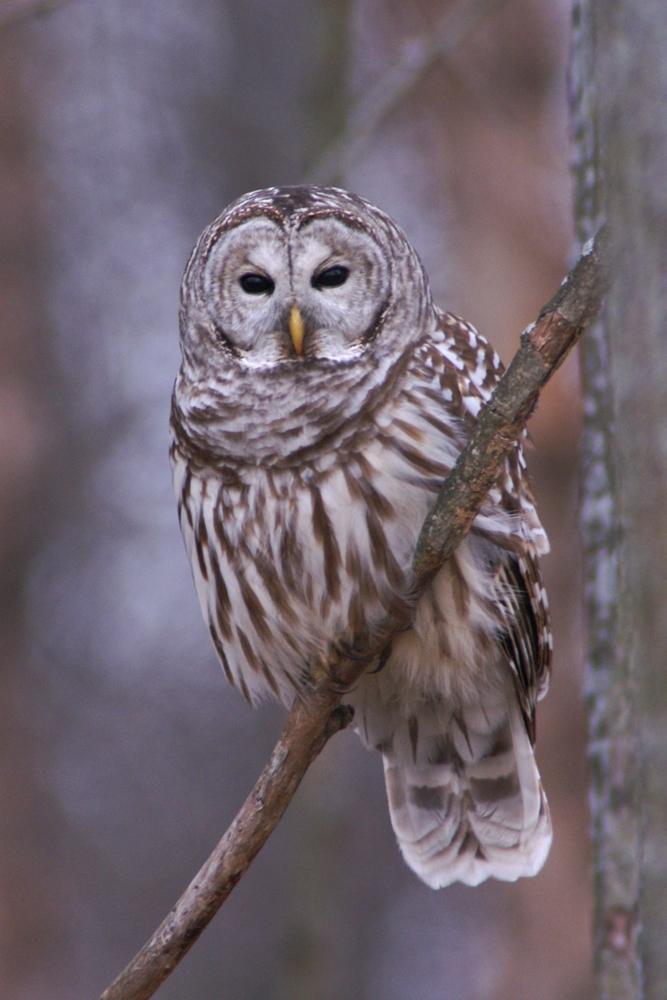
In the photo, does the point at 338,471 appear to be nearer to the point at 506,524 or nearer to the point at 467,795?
the point at 506,524

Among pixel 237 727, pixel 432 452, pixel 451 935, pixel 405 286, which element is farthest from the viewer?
pixel 237 727

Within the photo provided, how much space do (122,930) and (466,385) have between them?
6107mm

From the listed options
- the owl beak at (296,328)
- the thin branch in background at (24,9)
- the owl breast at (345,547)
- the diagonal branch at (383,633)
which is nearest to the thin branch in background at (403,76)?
the thin branch in background at (24,9)

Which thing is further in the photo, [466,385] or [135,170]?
[135,170]

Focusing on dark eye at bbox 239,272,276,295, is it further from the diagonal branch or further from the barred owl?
the diagonal branch

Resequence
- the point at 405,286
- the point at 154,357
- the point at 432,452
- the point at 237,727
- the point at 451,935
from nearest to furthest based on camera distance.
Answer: the point at 432,452 → the point at 405,286 → the point at 154,357 → the point at 451,935 → the point at 237,727

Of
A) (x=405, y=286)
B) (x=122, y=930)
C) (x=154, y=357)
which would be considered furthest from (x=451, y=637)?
(x=122, y=930)

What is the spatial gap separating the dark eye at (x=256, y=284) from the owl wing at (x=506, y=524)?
43 centimetres

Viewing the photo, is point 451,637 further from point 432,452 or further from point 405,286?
point 405,286

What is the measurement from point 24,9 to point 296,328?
4.76 feet

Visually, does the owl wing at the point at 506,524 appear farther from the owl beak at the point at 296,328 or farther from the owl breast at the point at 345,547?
the owl beak at the point at 296,328

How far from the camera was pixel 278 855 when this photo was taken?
9.53m

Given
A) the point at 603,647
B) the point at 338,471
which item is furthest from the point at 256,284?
the point at 603,647

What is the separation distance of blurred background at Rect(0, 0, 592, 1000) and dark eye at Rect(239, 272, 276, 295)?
2.54m
